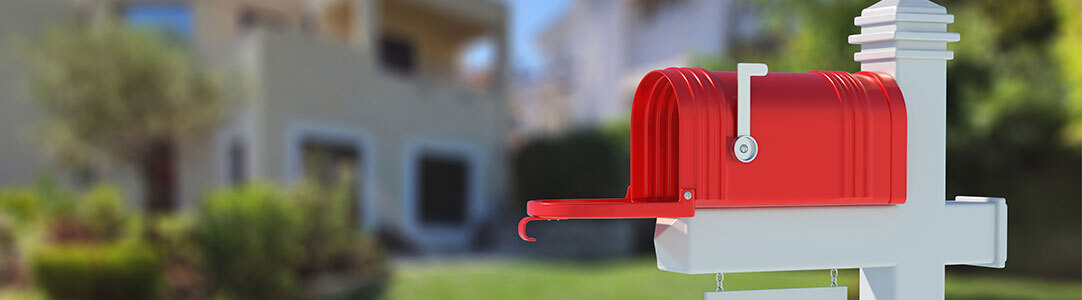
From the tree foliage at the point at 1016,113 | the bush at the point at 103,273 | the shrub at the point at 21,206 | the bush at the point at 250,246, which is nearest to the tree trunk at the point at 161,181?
the shrub at the point at 21,206

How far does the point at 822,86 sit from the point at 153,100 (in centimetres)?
1894

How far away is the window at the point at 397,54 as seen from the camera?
25.5 metres

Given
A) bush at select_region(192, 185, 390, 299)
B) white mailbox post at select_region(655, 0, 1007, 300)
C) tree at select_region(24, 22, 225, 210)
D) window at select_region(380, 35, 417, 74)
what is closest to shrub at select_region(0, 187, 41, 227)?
tree at select_region(24, 22, 225, 210)

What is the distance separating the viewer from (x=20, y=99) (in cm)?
2178

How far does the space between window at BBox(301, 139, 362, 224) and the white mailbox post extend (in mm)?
17632

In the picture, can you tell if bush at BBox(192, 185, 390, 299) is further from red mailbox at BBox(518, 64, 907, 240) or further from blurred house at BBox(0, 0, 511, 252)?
red mailbox at BBox(518, 64, 907, 240)

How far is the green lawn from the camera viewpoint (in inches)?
504

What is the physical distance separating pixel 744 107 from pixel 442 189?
74.7 feet

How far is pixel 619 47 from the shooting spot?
33375mm

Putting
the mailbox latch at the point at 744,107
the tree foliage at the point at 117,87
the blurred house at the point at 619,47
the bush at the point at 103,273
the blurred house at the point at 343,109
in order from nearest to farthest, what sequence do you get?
1. the mailbox latch at the point at 744,107
2. the bush at the point at 103,273
3. the tree foliage at the point at 117,87
4. the blurred house at the point at 343,109
5. the blurred house at the point at 619,47

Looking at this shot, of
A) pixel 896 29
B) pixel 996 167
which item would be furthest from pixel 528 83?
pixel 896 29

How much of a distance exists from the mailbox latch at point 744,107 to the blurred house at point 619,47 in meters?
21.9

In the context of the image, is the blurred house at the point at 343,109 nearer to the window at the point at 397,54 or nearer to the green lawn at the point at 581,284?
the window at the point at 397,54

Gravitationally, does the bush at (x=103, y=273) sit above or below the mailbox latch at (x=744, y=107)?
below
